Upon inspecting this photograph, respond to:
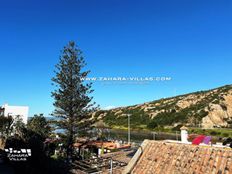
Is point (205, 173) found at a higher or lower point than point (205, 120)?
lower

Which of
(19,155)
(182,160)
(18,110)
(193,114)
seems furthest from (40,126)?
(193,114)

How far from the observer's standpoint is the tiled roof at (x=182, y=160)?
244 inches

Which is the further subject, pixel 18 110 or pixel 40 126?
pixel 18 110

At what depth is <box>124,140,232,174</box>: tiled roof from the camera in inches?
244

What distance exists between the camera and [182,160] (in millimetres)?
6828

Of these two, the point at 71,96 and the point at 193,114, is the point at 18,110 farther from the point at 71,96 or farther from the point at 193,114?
the point at 193,114

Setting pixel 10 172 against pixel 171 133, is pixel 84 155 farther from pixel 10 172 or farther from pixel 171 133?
pixel 171 133

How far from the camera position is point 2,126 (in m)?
22.4

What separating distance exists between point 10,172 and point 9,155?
71.3 inches

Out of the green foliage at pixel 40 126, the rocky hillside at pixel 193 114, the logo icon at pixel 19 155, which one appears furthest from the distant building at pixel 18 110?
the rocky hillside at pixel 193 114

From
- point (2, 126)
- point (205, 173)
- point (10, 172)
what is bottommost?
point (10, 172)

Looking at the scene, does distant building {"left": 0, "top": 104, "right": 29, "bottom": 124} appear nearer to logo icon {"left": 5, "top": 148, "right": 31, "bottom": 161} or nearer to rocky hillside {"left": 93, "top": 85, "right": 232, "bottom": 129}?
logo icon {"left": 5, "top": 148, "right": 31, "bottom": 161}

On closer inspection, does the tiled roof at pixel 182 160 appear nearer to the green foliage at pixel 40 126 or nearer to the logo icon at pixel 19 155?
the logo icon at pixel 19 155

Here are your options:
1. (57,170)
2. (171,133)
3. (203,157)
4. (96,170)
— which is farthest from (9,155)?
(171,133)
